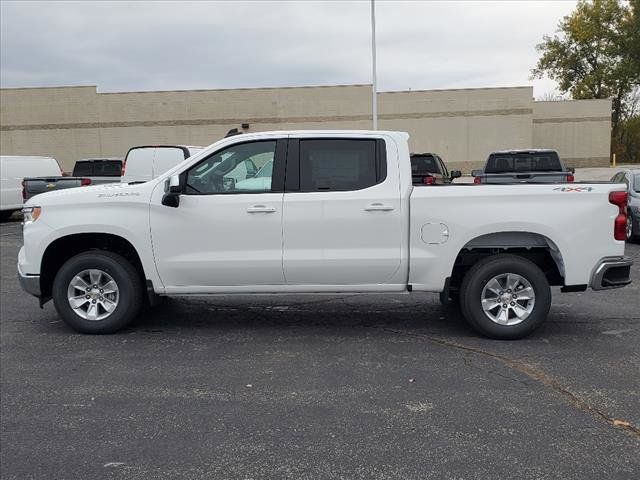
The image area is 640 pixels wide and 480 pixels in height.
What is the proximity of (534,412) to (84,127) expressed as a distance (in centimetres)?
4092

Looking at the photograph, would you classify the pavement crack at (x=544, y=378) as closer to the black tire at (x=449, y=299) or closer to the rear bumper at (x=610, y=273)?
the black tire at (x=449, y=299)

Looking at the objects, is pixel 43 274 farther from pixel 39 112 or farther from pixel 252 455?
pixel 39 112

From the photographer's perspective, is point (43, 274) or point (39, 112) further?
point (39, 112)

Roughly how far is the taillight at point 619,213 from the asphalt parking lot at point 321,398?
1007mm

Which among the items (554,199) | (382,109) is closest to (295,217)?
(554,199)

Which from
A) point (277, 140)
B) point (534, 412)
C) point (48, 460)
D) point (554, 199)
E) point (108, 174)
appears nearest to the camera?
point (48, 460)

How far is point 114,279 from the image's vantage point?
6.23 meters

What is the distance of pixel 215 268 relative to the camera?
607cm

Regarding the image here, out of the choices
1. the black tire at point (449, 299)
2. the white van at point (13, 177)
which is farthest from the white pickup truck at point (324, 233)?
the white van at point (13, 177)

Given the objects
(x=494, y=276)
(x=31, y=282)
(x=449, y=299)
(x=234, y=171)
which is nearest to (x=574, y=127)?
(x=449, y=299)

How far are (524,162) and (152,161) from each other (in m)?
8.79

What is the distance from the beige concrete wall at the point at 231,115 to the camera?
4031cm

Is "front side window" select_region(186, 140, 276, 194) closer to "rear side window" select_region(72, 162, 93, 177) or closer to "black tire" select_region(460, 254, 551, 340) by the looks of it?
"black tire" select_region(460, 254, 551, 340)

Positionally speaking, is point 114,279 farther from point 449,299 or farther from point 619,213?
point 619,213
